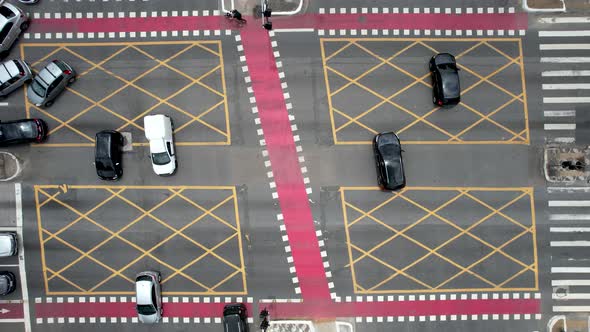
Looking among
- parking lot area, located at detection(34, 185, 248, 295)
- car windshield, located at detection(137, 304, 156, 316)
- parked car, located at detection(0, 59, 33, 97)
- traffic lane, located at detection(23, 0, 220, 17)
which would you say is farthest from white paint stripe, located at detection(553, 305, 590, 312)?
parked car, located at detection(0, 59, 33, 97)

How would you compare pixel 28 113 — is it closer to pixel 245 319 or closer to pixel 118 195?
pixel 118 195

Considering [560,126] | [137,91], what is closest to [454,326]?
[560,126]

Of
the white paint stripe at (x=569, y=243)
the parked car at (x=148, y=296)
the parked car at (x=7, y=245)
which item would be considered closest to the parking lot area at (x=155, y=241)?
the parked car at (x=148, y=296)

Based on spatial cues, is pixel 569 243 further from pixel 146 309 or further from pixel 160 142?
pixel 146 309

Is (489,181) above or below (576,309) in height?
above

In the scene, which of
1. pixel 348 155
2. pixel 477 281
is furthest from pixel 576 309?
pixel 348 155

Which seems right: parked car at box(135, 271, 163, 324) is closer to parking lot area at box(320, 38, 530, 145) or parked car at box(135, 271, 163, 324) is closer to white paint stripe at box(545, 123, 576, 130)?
parking lot area at box(320, 38, 530, 145)
